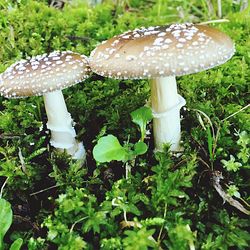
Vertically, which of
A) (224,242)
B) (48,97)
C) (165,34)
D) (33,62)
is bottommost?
(224,242)

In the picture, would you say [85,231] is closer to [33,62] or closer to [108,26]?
[33,62]

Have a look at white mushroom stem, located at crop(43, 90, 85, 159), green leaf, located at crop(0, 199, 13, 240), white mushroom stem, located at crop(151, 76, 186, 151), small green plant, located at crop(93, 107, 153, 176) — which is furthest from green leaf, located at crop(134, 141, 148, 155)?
green leaf, located at crop(0, 199, 13, 240)

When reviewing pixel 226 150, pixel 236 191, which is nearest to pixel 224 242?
pixel 236 191

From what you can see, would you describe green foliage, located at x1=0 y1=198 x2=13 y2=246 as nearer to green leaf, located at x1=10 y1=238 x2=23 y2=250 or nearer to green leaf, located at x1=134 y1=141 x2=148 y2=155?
green leaf, located at x1=10 y1=238 x2=23 y2=250

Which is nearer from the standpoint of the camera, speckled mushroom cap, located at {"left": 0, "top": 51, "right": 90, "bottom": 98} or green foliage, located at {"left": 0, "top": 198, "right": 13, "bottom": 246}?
green foliage, located at {"left": 0, "top": 198, "right": 13, "bottom": 246}

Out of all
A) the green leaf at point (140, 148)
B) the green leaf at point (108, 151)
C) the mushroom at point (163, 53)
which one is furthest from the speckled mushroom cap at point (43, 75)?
the green leaf at point (140, 148)

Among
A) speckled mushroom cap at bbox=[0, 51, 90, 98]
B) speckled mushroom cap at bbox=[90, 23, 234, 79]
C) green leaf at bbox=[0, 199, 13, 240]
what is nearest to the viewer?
speckled mushroom cap at bbox=[90, 23, 234, 79]

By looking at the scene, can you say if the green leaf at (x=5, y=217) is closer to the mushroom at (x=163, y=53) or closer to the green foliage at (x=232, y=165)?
the mushroom at (x=163, y=53)
